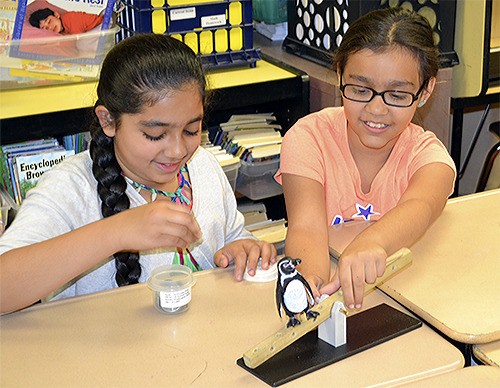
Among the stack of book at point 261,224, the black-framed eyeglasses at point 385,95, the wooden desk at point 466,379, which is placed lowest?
the stack of book at point 261,224

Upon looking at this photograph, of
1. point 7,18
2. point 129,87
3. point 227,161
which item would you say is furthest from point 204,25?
point 129,87

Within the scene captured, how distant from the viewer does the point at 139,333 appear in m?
1.25

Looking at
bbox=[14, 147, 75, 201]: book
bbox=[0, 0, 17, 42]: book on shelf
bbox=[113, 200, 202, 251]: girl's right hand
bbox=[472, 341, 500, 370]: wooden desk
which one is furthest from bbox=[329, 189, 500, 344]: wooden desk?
bbox=[0, 0, 17, 42]: book on shelf

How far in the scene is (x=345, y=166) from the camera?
175cm

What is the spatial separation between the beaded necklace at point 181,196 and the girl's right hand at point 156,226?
1.05 feet

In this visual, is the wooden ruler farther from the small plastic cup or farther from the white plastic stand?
the small plastic cup

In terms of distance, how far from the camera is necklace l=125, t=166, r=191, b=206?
1579 mm

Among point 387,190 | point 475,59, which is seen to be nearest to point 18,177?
point 387,190

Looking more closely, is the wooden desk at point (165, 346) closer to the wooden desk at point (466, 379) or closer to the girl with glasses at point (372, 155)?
the wooden desk at point (466, 379)

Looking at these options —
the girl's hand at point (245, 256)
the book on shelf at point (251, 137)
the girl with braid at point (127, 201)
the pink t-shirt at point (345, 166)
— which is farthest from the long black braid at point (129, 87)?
the book on shelf at point (251, 137)

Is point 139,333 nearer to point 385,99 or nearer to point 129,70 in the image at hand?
point 129,70

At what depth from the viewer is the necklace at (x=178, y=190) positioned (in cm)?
158

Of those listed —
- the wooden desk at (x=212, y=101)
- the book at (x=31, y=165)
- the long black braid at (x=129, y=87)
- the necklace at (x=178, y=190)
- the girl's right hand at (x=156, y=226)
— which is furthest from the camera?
the book at (x=31, y=165)

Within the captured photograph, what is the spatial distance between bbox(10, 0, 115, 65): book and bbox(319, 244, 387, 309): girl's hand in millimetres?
1133
